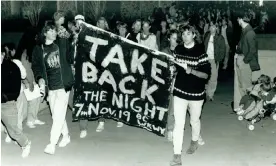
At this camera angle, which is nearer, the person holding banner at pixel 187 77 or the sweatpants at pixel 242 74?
the person holding banner at pixel 187 77

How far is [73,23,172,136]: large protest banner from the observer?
7.94 meters

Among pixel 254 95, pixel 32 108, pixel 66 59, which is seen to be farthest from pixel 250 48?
pixel 32 108

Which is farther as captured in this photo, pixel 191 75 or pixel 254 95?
pixel 254 95

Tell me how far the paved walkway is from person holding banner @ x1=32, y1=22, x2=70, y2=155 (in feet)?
1.54

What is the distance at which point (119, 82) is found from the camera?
822 cm

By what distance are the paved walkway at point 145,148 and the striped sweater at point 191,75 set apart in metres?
0.98

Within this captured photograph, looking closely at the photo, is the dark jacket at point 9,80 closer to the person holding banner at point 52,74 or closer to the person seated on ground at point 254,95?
the person holding banner at point 52,74

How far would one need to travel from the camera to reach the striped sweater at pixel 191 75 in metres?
7.07

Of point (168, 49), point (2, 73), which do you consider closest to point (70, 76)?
point (2, 73)

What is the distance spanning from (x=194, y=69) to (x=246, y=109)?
305 cm

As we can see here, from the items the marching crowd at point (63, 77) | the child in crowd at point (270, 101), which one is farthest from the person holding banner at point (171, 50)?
the child in crowd at point (270, 101)

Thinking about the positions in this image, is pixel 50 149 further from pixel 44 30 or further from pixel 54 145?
pixel 44 30

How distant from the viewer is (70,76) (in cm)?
761

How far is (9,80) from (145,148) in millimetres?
2302
